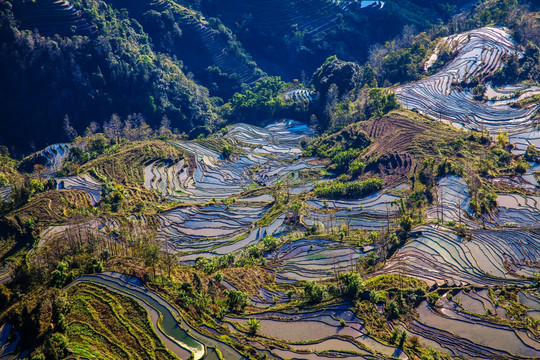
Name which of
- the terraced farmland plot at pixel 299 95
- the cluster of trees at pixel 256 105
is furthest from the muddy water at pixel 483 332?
the cluster of trees at pixel 256 105

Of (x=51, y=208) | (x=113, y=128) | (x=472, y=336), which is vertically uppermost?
(x=113, y=128)

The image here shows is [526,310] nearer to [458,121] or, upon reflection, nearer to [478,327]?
[478,327]

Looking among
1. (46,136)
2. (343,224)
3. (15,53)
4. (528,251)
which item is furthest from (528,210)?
(15,53)

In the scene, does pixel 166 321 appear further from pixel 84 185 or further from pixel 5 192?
pixel 5 192

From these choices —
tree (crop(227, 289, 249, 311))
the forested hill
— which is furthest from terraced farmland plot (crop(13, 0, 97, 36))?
tree (crop(227, 289, 249, 311))

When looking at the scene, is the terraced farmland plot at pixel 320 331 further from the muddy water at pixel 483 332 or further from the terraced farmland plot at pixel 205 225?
the terraced farmland plot at pixel 205 225

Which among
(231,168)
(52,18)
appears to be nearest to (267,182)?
(231,168)
